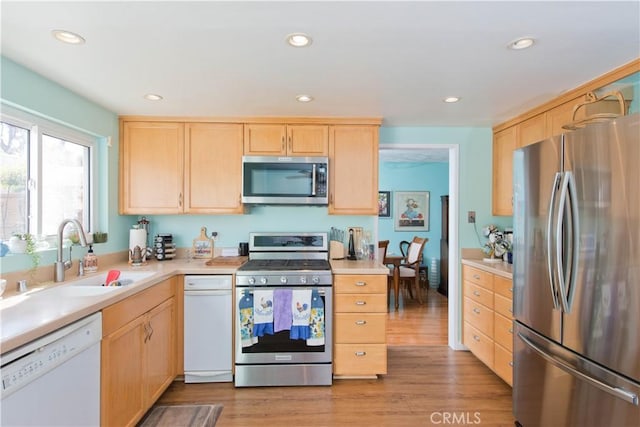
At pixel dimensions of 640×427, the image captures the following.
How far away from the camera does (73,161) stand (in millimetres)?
Answer: 2596

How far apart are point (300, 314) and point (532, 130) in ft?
7.88

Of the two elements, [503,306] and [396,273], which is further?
[396,273]

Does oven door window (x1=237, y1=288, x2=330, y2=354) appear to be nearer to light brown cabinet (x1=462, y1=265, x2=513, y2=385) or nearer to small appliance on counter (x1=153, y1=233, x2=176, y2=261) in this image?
small appliance on counter (x1=153, y1=233, x2=176, y2=261)

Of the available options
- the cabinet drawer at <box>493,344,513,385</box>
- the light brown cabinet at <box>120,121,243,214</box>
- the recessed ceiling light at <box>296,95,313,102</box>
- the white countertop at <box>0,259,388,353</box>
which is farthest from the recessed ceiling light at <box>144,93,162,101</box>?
the cabinet drawer at <box>493,344,513,385</box>

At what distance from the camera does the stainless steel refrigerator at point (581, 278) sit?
1396mm

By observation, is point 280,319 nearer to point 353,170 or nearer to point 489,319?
point 353,170

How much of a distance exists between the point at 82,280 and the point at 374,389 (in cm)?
223

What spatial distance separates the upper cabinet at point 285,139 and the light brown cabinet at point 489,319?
180cm

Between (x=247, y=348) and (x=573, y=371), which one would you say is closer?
(x=573, y=371)

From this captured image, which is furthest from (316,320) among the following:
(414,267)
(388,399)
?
(414,267)

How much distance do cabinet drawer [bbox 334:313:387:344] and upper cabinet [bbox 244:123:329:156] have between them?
4.67ft

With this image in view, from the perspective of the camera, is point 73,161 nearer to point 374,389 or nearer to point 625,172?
point 374,389

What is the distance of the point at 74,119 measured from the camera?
243 centimetres

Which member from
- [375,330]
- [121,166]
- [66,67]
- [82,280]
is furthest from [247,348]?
[66,67]
